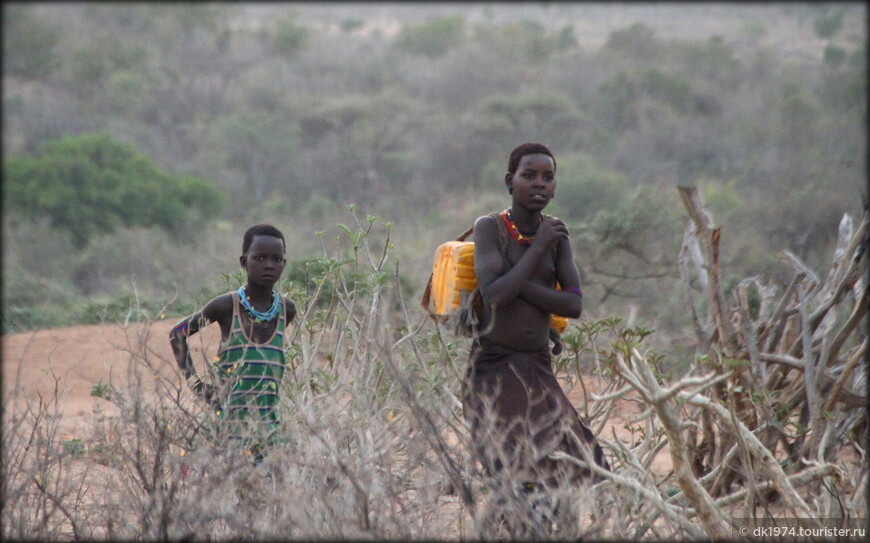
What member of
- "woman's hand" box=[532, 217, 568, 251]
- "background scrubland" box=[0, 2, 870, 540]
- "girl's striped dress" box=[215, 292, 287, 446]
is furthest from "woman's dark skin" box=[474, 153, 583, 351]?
"girl's striped dress" box=[215, 292, 287, 446]

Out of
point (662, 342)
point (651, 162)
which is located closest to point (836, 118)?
point (651, 162)

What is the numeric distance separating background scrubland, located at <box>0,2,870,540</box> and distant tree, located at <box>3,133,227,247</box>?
0.18 feet

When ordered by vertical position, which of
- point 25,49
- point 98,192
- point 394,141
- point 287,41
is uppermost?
point 287,41

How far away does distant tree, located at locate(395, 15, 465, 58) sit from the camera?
113 ft

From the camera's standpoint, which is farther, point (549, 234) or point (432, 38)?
point (432, 38)

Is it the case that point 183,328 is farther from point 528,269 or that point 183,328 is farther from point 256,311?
point 528,269

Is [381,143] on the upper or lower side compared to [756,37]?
lower

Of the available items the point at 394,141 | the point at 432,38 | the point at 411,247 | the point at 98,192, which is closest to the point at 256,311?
the point at 411,247

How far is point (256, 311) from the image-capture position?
3.76m

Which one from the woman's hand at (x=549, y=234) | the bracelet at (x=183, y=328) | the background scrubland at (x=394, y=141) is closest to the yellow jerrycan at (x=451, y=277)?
the woman's hand at (x=549, y=234)

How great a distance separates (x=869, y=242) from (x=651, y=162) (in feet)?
60.0

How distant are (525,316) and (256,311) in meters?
1.05

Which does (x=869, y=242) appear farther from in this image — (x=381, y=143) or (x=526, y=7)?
(x=526, y=7)

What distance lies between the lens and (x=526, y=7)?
50625 mm
